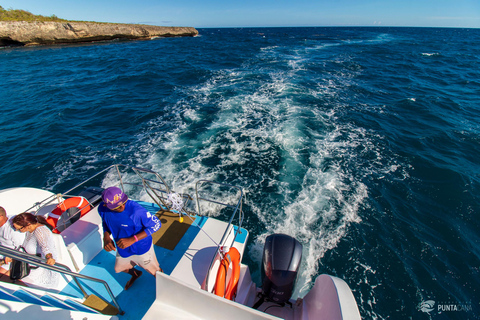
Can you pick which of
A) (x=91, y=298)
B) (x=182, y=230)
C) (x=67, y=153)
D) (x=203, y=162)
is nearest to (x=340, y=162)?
(x=203, y=162)

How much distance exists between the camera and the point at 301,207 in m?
7.23

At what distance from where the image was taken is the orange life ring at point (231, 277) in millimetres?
3201

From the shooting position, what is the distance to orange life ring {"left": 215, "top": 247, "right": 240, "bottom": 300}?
3201 mm

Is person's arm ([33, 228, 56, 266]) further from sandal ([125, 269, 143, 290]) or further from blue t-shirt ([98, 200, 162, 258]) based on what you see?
sandal ([125, 269, 143, 290])

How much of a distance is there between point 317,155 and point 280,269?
6.94m

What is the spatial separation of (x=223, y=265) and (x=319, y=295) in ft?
5.49

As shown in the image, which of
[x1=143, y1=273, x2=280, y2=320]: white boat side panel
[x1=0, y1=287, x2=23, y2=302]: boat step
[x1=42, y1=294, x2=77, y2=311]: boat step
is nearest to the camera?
[x1=143, y1=273, x2=280, y2=320]: white boat side panel

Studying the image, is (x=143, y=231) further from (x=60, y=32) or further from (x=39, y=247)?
(x=60, y=32)

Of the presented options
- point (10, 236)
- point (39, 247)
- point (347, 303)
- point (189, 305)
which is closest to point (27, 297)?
point (39, 247)

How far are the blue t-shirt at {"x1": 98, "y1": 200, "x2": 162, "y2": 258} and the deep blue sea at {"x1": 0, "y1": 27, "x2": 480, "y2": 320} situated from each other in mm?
3602

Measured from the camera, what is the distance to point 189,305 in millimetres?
2350

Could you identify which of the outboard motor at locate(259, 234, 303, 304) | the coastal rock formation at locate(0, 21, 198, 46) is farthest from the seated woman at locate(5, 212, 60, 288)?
the coastal rock formation at locate(0, 21, 198, 46)

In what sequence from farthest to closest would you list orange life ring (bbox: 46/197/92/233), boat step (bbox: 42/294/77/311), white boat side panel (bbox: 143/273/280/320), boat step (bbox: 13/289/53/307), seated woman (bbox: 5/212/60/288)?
orange life ring (bbox: 46/197/92/233)
seated woman (bbox: 5/212/60/288)
boat step (bbox: 42/294/77/311)
boat step (bbox: 13/289/53/307)
white boat side panel (bbox: 143/273/280/320)

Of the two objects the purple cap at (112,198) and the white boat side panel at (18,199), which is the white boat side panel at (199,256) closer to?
the purple cap at (112,198)
